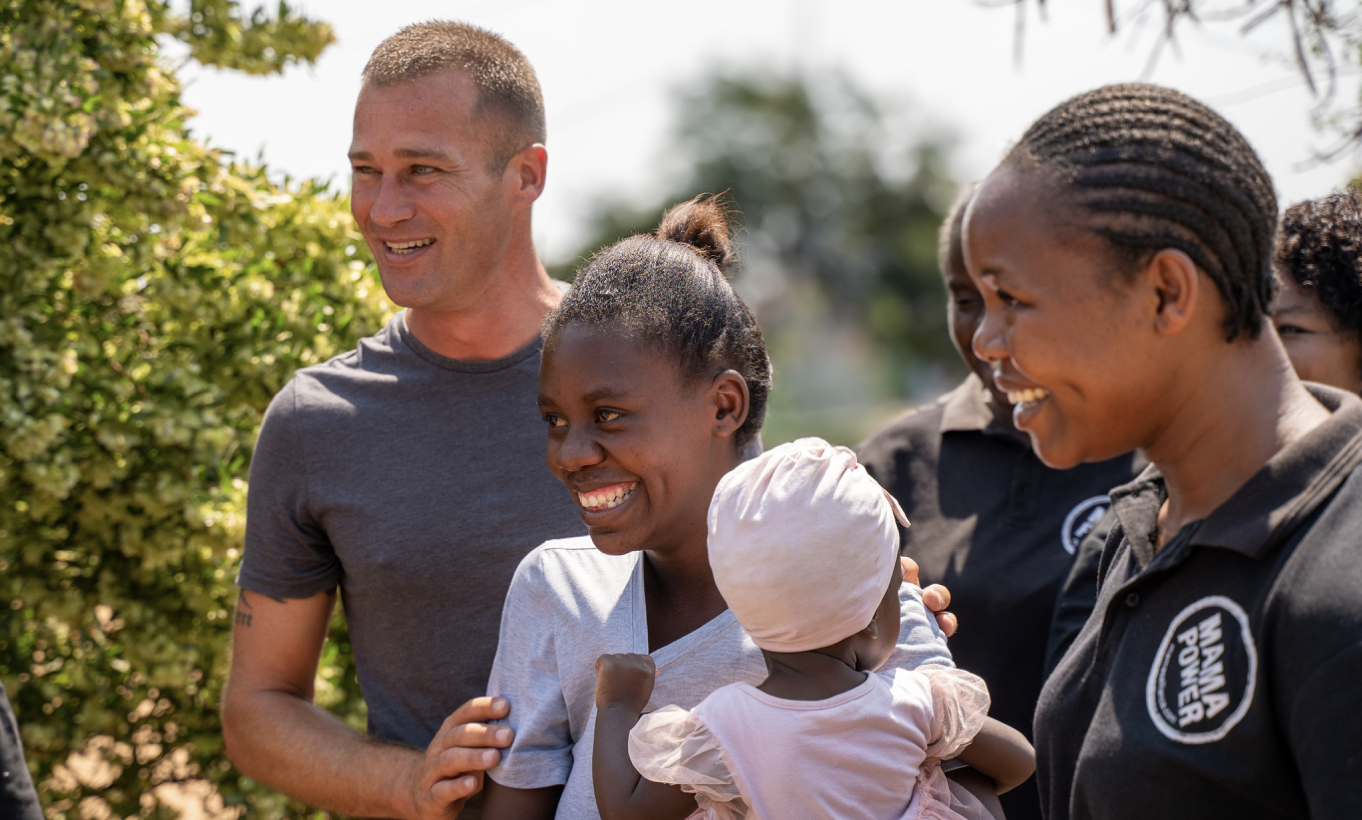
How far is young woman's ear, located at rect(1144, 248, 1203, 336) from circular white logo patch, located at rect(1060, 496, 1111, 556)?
1.47 m

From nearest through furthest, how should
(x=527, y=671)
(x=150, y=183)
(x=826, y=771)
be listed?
(x=826, y=771), (x=527, y=671), (x=150, y=183)

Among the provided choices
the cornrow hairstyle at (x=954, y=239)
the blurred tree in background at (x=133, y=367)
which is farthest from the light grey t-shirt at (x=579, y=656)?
the blurred tree in background at (x=133, y=367)

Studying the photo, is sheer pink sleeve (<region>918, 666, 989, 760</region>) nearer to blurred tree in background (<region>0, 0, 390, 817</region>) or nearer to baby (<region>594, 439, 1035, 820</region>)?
baby (<region>594, 439, 1035, 820</region>)

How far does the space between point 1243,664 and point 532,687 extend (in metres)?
1.26

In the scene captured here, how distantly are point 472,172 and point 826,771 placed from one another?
1.82m

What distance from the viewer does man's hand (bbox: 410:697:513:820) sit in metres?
2.16

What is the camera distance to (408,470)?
282 cm

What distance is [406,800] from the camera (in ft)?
8.19

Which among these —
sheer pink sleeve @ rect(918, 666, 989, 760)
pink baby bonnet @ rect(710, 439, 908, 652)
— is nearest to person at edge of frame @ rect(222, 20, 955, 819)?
pink baby bonnet @ rect(710, 439, 908, 652)

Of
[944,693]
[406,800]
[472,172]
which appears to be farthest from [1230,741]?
[472,172]

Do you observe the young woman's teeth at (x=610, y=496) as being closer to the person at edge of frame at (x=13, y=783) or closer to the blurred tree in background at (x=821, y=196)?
the person at edge of frame at (x=13, y=783)

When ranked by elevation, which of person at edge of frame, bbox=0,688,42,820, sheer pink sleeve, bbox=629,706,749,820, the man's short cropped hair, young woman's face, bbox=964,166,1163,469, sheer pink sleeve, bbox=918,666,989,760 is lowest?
sheer pink sleeve, bbox=918,666,989,760

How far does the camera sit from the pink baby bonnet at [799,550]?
1.83 metres

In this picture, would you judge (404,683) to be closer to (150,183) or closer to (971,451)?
(971,451)
